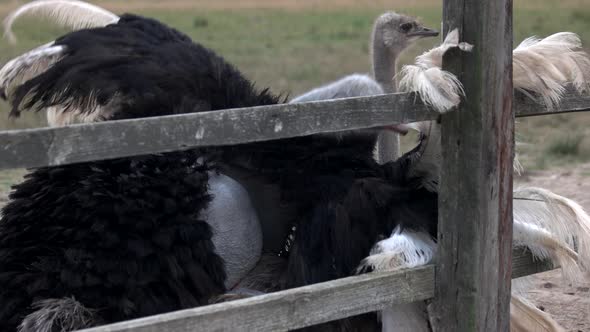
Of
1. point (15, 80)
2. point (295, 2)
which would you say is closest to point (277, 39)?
point (295, 2)

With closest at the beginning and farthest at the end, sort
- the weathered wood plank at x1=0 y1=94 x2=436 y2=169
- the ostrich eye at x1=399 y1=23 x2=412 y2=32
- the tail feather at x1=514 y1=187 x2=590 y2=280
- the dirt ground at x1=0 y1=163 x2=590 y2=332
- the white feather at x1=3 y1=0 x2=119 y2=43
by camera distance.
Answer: the weathered wood plank at x1=0 y1=94 x2=436 y2=169 → the tail feather at x1=514 y1=187 x2=590 y2=280 → the white feather at x1=3 y1=0 x2=119 y2=43 → the dirt ground at x1=0 y1=163 x2=590 y2=332 → the ostrich eye at x1=399 y1=23 x2=412 y2=32

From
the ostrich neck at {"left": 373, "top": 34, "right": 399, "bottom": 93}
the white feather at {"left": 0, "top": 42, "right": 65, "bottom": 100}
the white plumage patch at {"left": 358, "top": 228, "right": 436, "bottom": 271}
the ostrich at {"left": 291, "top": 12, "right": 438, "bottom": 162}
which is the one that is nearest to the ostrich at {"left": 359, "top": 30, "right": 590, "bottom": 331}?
the white plumage patch at {"left": 358, "top": 228, "right": 436, "bottom": 271}

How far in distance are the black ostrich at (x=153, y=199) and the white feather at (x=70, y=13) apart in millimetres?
503

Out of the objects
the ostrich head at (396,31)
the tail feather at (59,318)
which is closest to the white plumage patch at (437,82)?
the tail feather at (59,318)

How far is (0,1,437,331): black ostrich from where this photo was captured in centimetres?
262

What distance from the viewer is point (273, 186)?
303cm

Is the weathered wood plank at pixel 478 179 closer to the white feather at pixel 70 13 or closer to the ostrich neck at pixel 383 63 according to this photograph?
the white feather at pixel 70 13

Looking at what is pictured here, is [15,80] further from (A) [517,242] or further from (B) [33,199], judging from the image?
(A) [517,242]

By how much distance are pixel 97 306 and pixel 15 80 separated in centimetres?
91

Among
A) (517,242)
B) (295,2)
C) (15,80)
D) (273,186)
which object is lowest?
(295,2)

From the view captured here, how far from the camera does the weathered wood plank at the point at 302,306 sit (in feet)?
6.95

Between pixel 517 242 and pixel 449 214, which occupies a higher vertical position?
pixel 449 214

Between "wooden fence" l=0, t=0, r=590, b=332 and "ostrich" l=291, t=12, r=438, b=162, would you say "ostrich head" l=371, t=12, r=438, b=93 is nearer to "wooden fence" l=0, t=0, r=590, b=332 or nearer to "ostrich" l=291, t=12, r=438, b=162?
"ostrich" l=291, t=12, r=438, b=162

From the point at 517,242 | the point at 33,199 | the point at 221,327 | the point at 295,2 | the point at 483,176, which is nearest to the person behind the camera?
the point at 221,327
